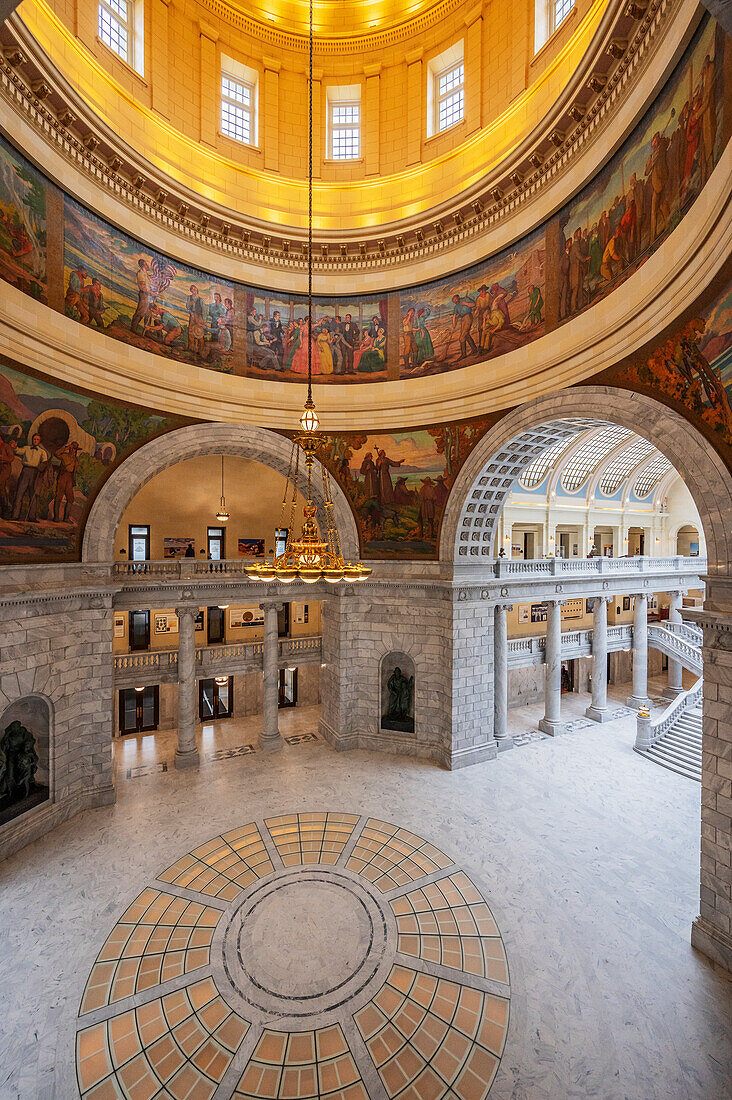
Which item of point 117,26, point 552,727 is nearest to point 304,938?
point 552,727

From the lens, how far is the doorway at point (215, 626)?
20.6 m

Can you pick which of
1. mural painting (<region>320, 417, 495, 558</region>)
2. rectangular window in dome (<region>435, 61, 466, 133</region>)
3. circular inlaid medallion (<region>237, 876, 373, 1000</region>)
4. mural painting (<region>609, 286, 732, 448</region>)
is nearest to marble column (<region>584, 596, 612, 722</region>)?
mural painting (<region>320, 417, 495, 558</region>)

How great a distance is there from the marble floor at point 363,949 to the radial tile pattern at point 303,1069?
24 mm

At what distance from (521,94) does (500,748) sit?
19.5 meters

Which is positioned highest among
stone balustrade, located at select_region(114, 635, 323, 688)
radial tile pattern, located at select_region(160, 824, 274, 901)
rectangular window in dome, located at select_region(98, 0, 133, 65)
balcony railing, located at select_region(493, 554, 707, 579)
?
rectangular window in dome, located at select_region(98, 0, 133, 65)

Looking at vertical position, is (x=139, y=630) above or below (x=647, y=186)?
below

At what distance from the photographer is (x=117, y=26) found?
39.7ft

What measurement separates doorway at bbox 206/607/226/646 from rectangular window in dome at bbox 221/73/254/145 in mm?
17187

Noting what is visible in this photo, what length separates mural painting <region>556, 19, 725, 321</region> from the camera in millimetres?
6547

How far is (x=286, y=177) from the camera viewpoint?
48.9 feet

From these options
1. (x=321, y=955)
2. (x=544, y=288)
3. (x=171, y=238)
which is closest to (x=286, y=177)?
(x=171, y=238)

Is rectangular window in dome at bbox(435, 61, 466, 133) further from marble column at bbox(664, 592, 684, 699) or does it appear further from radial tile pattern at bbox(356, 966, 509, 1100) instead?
marble column at bbox(664, 592, 684, 699)

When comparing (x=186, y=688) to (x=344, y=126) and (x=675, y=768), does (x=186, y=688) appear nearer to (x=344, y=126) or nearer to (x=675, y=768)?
(x=675, y=768)

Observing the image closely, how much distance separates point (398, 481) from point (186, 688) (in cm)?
994
